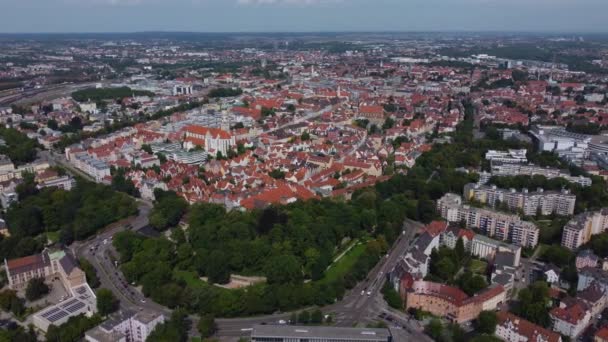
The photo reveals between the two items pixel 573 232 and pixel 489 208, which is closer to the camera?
pixel 573 232

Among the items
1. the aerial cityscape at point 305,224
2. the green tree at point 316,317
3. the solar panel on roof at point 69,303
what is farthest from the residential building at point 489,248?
the solar panel on roof at point 69,303

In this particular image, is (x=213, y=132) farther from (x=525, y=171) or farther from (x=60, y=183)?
(x=525, y=171)

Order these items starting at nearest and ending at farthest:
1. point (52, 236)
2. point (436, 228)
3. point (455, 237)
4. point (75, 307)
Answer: point (75, 307), point (455, 237), point (436, 228), point (52, 236)

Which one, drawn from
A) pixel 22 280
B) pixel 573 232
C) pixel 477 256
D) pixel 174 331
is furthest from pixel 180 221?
pixel 573 232

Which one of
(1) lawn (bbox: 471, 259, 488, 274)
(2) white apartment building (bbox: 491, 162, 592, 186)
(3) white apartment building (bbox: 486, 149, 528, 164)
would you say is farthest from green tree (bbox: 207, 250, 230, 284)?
(3) white apartment building (bbox: 486, 149, 528, 164)

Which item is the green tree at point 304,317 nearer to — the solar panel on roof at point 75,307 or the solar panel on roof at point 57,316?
the solar panel on roof at point 75,307

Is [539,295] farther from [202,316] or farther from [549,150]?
[549,150]

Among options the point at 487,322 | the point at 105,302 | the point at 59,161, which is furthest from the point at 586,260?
the point at 59,161
